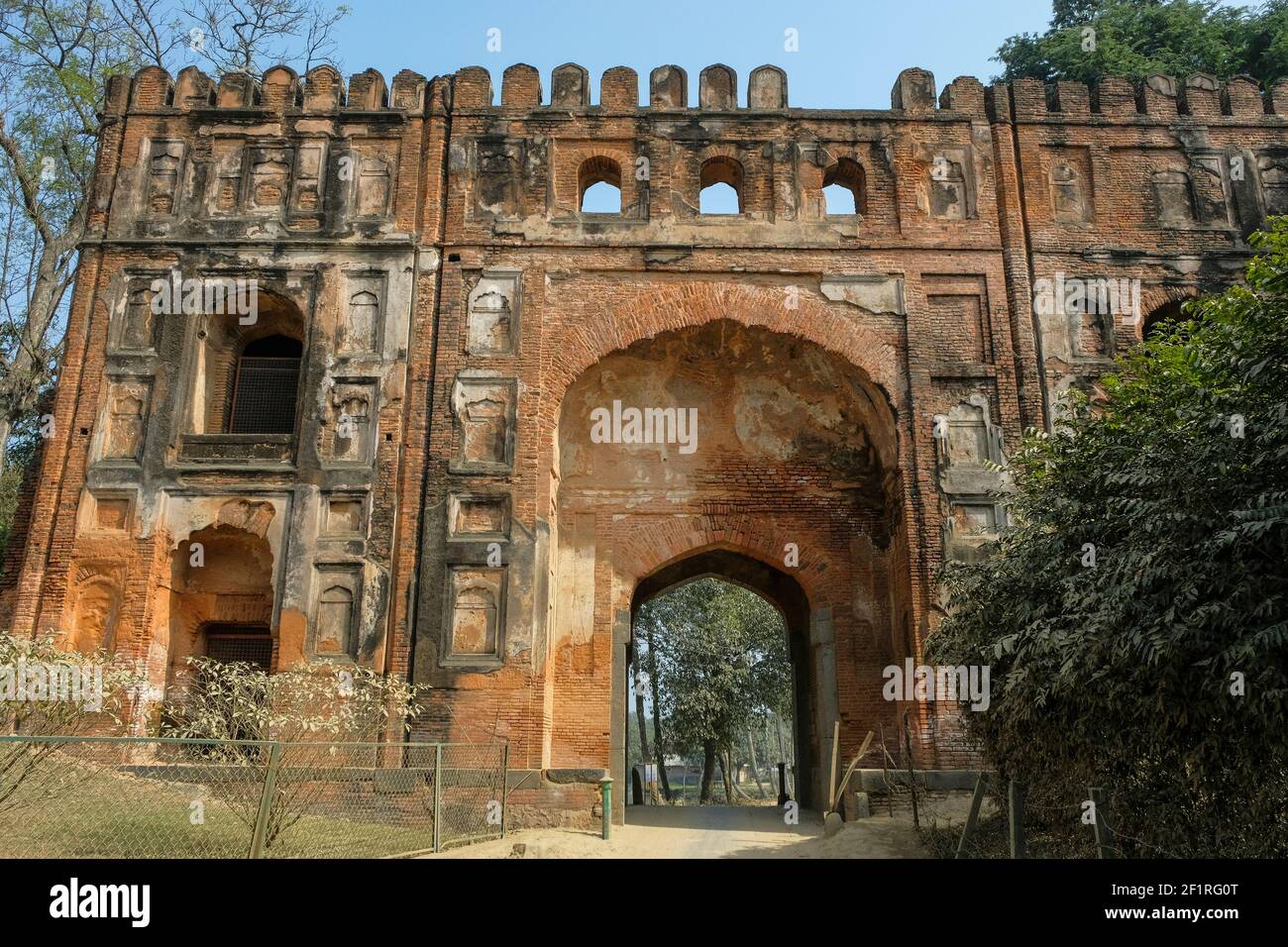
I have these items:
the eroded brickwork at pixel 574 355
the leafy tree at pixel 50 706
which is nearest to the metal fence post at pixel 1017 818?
the eroded brickwork at pixel 574 355

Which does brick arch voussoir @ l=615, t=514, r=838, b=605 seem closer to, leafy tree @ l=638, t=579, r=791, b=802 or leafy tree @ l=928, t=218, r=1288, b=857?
leafy tree @ l=928, t=218, r=1288, b=857

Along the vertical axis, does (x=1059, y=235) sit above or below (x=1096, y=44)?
below

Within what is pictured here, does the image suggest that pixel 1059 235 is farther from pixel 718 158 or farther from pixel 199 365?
pixel 199 365

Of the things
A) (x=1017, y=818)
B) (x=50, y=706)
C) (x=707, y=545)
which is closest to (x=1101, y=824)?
(x=1017, y=818)

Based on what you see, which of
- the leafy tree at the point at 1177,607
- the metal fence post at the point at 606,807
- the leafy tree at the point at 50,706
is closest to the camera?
the leafy tree at the point at 1177,607

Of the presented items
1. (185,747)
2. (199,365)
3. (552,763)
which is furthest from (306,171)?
(552,763)

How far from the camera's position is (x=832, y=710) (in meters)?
13.5

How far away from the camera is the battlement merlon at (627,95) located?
14.8 metres

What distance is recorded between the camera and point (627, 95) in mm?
14844

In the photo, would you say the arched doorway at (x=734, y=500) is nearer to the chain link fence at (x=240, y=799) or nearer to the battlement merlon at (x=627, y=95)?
the chain link fence at (x=240, y=799)

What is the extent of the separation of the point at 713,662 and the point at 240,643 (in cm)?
1523

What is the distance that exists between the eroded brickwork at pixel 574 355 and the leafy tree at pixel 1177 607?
185 inches

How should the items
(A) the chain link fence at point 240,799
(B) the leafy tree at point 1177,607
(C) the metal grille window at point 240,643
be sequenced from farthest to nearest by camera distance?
(C) the metal grille window at point 240,643 < (A) the chain link fence at point 240,799 < (B) the leafy tree at point 1177,607

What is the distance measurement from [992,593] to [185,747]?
350 inches
